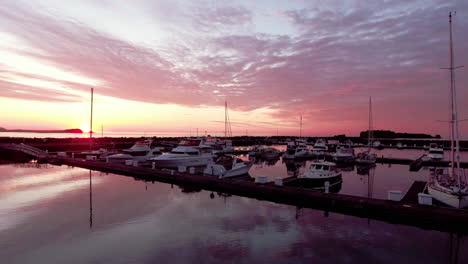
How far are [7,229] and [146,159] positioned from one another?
26.9 metres

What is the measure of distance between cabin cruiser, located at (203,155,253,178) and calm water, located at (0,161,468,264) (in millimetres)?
5464

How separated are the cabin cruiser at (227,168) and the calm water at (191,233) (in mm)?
5464

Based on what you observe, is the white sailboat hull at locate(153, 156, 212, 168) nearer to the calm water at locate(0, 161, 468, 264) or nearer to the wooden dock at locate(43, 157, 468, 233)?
the wooden dock at locate(43, 157, 468, 233)

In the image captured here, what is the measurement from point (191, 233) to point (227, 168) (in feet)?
54.1

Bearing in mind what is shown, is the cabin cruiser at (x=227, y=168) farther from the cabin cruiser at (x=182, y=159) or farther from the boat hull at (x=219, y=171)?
the cabin cruiser at (x=182, y=159)

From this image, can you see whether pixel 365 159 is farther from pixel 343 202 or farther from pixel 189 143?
pixel 343 202

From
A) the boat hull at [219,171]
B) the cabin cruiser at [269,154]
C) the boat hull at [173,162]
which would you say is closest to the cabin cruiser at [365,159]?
the cabin cruiser at [269,154]

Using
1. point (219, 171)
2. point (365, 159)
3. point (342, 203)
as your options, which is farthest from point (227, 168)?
point (365, 159)

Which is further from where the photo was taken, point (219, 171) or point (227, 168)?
point (227, 168)

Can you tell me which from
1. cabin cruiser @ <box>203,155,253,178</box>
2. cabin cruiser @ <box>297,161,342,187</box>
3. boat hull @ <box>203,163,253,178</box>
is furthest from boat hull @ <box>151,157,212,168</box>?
cabin cruiser @ <box>297,161,342,187</box>

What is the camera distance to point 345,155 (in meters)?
53.4

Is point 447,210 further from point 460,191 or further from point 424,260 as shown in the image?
point 424,260

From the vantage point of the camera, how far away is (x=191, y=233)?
51.1 feet

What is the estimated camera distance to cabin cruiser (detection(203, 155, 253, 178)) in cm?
3002
